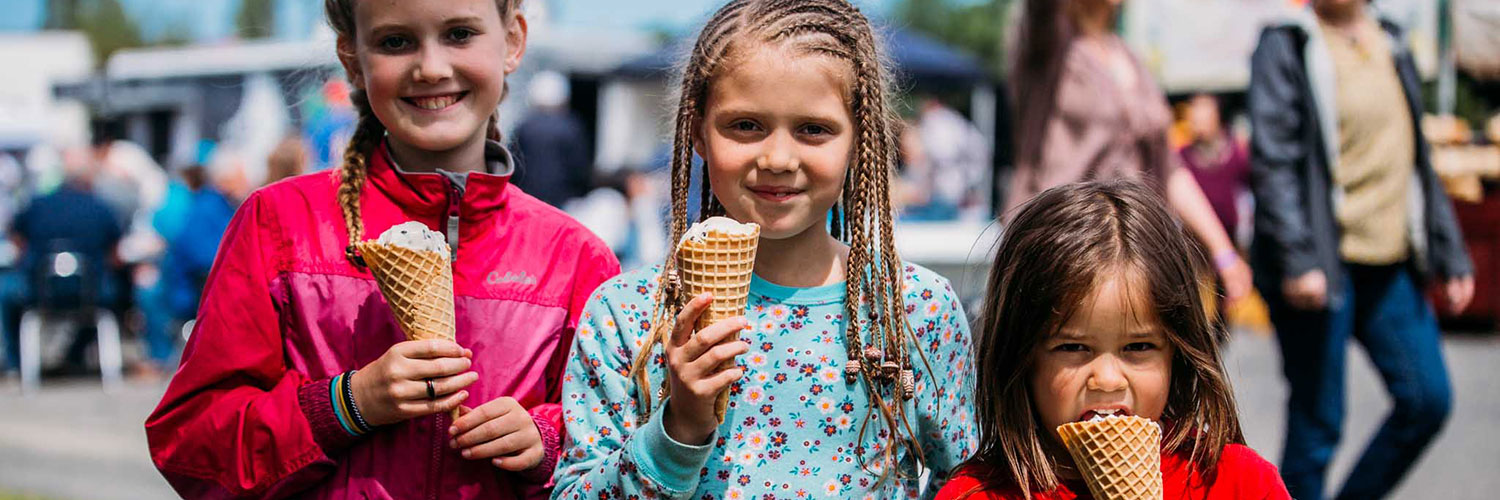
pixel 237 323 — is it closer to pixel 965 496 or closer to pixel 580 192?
pixel 965 496

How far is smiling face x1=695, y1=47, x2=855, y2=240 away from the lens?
246cm

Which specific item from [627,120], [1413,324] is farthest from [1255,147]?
[627,120]

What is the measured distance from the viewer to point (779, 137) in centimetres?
245

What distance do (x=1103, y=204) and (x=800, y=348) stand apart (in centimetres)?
58

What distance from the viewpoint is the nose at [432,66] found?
2.66m

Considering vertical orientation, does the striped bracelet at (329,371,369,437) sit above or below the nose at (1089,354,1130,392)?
below

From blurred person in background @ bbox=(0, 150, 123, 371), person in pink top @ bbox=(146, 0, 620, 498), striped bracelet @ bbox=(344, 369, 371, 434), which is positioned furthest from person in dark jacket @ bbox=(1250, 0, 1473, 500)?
blurred person in background @ bbox=(0, 150, 123, 371)

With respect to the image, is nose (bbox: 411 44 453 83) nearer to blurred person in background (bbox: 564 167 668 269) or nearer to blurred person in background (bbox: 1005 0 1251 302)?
blurred person in background (bbox: 1005 0 1251 302)

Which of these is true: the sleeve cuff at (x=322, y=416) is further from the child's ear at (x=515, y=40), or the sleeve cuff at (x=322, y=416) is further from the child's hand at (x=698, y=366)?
the child's ear at (x=515, y=40)

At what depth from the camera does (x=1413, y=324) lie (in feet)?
15.5

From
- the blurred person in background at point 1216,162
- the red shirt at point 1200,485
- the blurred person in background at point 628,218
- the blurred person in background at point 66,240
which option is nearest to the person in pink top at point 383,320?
the red shirt at point 1200,485

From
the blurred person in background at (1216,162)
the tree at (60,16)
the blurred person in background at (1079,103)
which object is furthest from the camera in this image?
the tree at (60,16)

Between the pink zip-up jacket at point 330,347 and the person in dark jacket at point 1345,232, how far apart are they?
287 centimetres

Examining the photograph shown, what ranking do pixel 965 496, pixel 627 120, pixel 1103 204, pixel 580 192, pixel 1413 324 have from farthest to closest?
pixel 627 120
pixel 580 192
pixel 1413 324
pixel 1103 204
pixel 965 496
